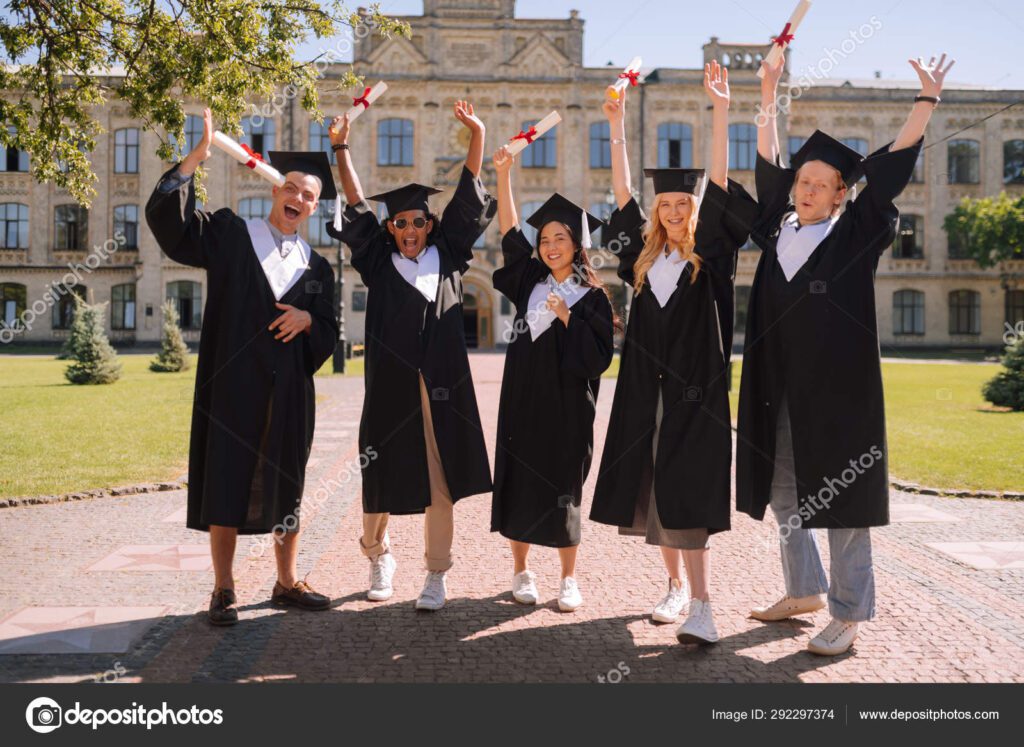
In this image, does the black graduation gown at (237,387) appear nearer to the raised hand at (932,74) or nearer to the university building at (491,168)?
the raised hand at (932,74)

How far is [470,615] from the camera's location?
516 centimetres

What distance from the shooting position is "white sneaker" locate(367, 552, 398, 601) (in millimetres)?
5465

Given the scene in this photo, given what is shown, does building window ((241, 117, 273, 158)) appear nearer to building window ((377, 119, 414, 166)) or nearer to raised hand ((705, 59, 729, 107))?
building window ((377, 119, 414, 166))

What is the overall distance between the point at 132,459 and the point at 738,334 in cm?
3773

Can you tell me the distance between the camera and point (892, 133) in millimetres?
44719

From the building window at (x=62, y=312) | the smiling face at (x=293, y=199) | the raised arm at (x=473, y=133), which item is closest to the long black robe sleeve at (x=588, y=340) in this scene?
the raised arm at (x=473, y=133)

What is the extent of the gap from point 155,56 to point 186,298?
121 ft

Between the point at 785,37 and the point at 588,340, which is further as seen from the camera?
the point at 588,340

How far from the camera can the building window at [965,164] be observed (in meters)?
47.0

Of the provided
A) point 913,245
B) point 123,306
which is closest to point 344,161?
point 123,306

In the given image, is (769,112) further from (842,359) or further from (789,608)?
(789,608)

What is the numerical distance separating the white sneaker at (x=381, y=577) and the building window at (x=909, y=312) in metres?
46.4

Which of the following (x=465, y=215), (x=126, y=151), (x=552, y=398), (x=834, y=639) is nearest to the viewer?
(x=834, y=639)

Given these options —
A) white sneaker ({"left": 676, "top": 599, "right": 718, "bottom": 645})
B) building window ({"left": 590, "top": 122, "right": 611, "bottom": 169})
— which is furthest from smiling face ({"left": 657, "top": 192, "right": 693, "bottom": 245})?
building window ({"left": 590, "top": 122, "right": 611, "bottom": 169})
